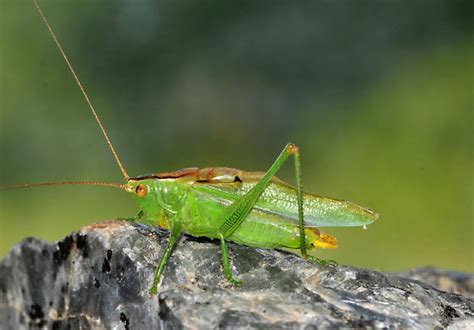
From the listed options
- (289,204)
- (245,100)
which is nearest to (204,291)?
A: (289,204)

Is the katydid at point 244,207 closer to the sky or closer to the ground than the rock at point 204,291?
closer to the sky

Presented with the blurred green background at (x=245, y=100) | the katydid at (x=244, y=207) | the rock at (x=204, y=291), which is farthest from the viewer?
the blurred green background at (x=245, y=100)

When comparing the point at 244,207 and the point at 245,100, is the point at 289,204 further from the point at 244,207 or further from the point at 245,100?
the point at 245,100

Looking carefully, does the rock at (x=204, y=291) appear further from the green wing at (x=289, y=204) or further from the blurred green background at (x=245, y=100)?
the blurred green background at (x=245, y=100)

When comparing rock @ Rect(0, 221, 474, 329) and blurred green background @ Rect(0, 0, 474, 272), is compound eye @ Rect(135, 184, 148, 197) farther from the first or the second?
blurred green background @ Rect(0, 0, 474, 272)

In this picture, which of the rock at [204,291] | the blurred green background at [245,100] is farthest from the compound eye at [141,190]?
the blurred green background at [245,100]

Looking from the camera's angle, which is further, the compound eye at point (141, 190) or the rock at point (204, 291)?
the compound eye at point (141, 190)

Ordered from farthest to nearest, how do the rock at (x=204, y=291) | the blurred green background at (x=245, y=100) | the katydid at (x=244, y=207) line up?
1. the blurred green background at (x=245, y=100)
2. the katydid at (x=244, y=207)
3. the rock at (x=204, y=291)
